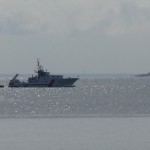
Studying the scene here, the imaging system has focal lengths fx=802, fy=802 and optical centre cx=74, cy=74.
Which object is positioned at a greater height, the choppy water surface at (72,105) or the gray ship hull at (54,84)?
the gray ship hull at (54,84)

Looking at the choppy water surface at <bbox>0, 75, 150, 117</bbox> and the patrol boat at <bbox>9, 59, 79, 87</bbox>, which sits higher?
the patrol boat at <bbox>9, 59, 79, 87</bbox>

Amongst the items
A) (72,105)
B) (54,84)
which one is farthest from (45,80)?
(72,105)

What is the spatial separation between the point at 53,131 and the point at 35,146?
29.2 feet

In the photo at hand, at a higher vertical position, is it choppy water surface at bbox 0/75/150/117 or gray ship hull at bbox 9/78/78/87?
gray ship hull at bbox 9/78/78/87

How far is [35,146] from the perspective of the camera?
44.8 meters

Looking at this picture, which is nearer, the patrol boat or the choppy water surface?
the choppy water surface

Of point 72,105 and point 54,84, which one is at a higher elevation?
point 54,84

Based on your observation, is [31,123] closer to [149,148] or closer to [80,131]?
[80,131]

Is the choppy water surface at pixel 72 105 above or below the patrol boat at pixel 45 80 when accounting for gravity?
below

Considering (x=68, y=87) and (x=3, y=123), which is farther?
(x=68, y=87)

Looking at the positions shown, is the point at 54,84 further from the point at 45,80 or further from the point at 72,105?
the point at 72,105

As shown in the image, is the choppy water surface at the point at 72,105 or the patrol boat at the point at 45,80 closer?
the choppy water surface at the point at 72,105

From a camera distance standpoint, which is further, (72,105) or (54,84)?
(54,84)

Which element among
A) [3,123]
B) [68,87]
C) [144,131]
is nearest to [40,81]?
[68,87]
